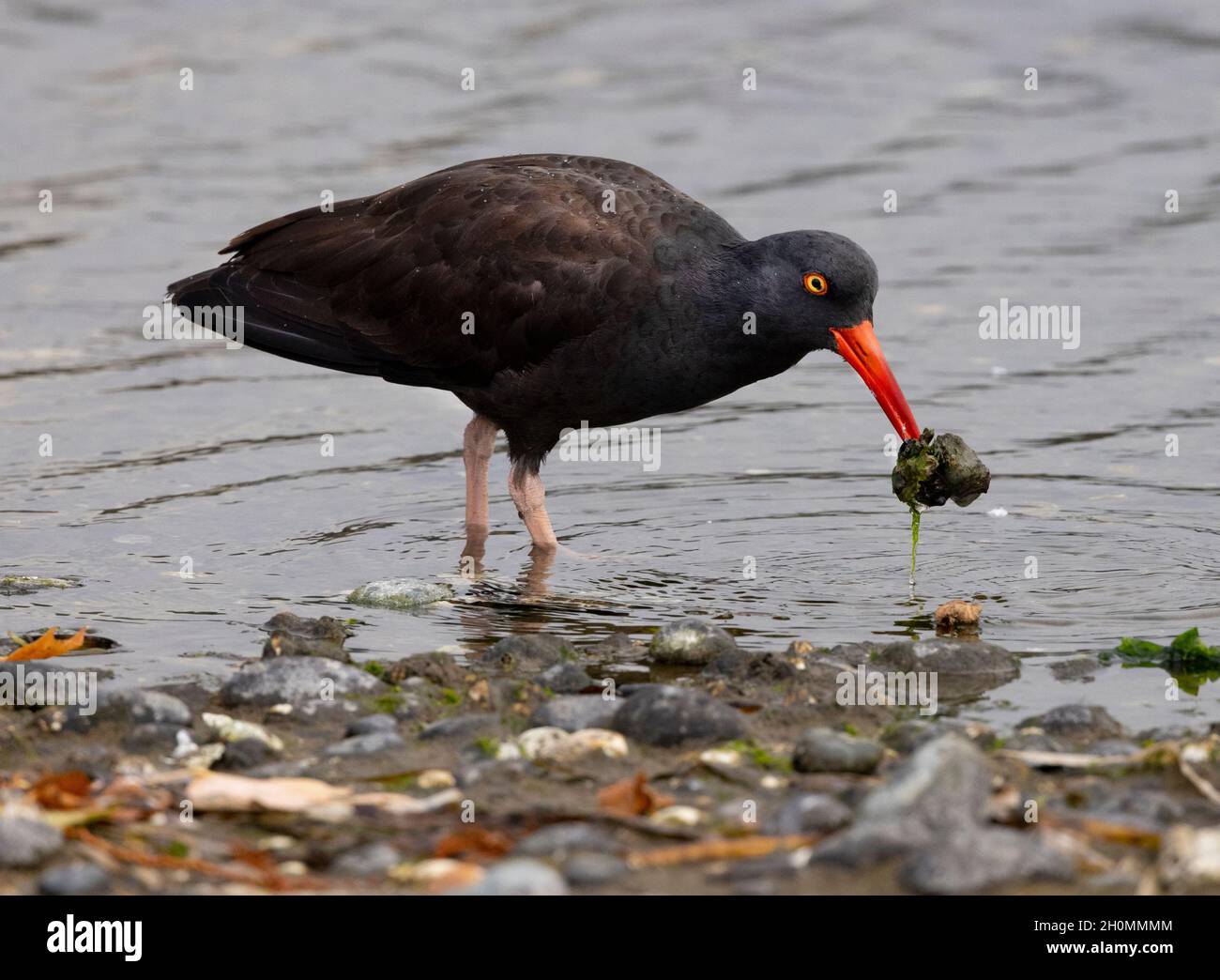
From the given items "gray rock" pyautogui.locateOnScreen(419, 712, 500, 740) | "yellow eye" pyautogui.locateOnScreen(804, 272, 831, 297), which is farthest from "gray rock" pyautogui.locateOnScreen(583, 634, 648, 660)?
"yellow eye" pyautogui.locateOnScreen(804, 272, 831, 297)

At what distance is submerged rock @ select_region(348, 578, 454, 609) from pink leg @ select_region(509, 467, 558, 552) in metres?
0.85

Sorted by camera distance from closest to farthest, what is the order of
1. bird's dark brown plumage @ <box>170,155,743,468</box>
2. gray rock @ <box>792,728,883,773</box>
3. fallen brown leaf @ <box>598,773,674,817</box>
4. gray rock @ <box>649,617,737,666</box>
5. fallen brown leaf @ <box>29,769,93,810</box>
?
fallen brown leaf @ <box>29,769,93,810</box>
fallen brown leaf @ <box>598,773,674,817</box>
gray rock @ <box>792,728,883,773</box>
gray rock @ <box>649,617,737,666</box>
bird's dark brown plumage @ <box>170,155,743,468</box>

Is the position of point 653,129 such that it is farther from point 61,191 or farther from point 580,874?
point 580,874

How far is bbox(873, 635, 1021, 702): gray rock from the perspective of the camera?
5.84m

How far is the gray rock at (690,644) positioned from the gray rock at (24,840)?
Result: 251cm

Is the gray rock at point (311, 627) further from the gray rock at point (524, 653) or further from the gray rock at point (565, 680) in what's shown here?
the gray rock at point (565, 680)

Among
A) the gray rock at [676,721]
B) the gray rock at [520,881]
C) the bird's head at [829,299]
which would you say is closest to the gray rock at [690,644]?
the gray rock at [676,721]

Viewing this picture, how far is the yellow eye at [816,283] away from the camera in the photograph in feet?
23.6

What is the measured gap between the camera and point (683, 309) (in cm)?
736

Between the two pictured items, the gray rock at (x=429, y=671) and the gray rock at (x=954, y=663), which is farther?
the gray rock at (x=954, y=663)

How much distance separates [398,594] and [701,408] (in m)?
3.55

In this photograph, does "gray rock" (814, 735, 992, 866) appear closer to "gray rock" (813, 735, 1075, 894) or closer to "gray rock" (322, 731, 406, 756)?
"gray rock" (813, 735, 1075, 894)

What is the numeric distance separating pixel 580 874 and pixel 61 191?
1195 centimetres

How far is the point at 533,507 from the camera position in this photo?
312 inches
